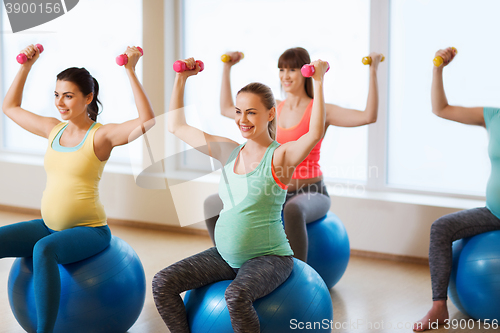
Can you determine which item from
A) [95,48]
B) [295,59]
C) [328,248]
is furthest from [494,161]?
[95,48]

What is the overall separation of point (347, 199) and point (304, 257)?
1167mm

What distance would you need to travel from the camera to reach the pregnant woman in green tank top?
1.91 meters

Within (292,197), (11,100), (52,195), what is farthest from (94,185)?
(292,197)

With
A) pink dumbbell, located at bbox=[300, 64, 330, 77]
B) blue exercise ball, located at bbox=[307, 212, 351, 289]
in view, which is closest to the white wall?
blue exercise ball, located at bbox=[307, 212, 351, 289]

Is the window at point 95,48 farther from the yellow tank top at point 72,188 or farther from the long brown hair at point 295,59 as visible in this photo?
the yellow tank top at point 72,188

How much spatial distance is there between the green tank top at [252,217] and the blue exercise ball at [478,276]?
965 mm

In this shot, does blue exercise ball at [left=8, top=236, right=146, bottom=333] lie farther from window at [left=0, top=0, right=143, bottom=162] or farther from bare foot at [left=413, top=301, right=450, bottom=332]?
window at [left=0, top=0, right=143, bottom=162]

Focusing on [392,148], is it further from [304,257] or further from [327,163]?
[304,257]

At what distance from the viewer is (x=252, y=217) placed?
6.48 feet

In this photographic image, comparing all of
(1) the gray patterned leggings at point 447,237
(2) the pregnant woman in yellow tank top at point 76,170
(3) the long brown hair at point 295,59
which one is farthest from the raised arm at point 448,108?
(2) the pregnant woman in yellow tank top at point 76,170

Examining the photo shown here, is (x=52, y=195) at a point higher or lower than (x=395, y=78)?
lower

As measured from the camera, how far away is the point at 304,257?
2.65 meters

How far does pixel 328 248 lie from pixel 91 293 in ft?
4.01

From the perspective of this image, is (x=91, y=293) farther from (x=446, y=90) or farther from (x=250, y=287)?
(x=446, y=90)
